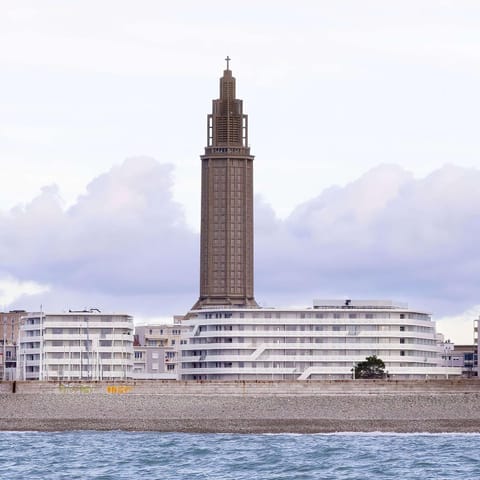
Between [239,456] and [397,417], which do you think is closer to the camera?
[239,456]

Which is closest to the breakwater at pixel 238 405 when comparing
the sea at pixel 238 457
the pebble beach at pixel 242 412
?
the pebble beach at pixel 242 412

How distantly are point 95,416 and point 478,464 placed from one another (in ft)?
246

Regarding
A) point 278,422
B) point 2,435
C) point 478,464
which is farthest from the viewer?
point 278,422

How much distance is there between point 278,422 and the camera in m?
162

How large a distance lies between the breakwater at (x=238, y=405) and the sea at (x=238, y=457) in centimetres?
1855

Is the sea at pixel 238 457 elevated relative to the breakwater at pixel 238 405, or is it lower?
lower

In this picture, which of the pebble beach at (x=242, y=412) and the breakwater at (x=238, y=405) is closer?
the pebble beach at (x=242, y=412)

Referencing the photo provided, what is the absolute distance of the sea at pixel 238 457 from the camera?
92062mm

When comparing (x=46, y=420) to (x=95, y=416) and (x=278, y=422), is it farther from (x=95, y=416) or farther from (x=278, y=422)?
(x=278, y=422)

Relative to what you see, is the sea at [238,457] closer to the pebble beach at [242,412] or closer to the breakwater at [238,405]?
the pebble beach at [242,412]

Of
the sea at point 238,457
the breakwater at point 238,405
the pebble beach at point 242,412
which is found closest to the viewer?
the sea at point 238,457

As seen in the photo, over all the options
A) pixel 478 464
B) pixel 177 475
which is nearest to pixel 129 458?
pixel 177 475

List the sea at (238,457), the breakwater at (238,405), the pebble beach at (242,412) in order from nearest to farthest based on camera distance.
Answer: the sea at (238,457), the pebble beach at (242,412), the breakwater at (238,405)

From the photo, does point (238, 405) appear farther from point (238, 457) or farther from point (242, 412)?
point (238, 457)
